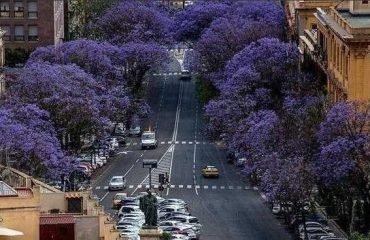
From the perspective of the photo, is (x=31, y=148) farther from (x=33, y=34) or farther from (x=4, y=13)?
(x=33, y=34)

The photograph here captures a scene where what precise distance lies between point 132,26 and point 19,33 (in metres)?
16.5

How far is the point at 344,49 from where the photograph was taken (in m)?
128

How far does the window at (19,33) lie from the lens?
7082 inches

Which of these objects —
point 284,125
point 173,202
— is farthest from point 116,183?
point 284,125

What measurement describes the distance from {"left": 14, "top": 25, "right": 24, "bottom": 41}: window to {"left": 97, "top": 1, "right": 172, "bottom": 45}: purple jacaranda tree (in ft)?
34.5

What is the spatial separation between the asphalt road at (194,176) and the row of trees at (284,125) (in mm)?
2304

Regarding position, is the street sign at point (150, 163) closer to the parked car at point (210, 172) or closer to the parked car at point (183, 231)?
the parked car at point (210, 172)

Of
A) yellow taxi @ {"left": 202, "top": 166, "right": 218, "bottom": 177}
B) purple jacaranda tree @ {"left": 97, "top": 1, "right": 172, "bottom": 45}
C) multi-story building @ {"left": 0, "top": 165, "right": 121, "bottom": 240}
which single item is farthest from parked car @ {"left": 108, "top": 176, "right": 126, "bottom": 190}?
purple jacaranda tree @ {"left": 97, "top": 1, "right": 172, "bottom": 45}

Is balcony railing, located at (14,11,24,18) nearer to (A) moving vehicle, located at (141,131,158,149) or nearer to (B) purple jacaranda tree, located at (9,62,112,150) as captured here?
(A) moving vehicle, located at (141,131,158,149)

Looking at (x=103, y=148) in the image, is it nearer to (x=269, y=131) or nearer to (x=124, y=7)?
(x=269, y=131)

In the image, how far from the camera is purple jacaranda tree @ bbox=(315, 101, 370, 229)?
100000 mm

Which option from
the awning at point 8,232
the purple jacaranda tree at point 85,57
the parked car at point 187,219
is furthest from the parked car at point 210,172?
the awning at point 8,232

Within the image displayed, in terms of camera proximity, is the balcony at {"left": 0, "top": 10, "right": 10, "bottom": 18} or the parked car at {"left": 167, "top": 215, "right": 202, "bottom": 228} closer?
the parked car at {"left": 167, "top": 215, "right": 202, "bottom": 228}

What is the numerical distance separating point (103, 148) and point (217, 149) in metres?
10.7
